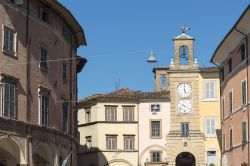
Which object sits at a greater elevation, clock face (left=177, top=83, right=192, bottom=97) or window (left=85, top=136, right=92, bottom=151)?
clock face (left=177, top=83, right=192, bottom=97)

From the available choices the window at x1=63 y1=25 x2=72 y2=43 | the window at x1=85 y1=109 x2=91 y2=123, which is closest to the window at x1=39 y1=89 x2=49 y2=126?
the window at x1=63 y1=25 x2=72 y2=43

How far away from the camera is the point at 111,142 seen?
64438mm

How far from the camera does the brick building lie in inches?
1448

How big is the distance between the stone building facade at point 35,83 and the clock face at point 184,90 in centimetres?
2211

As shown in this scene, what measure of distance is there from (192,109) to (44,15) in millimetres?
29240

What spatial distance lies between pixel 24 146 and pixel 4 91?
361 cm

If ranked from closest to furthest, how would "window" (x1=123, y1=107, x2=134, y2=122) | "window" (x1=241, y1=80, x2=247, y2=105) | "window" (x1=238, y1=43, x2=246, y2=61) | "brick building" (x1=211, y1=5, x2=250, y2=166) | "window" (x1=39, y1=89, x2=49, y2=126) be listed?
"window" (x1=39, y1=89, x2=49, y2=126)
"brick building" (x1=211, y1=5, x2=250, y2=166)
"window" (x1=241, y1=80, x2=247, y2=105)
"window" (x1=238, y1=43, x2=246, y2=61)
"window" (x1=123, y1=107, x2=134, y2=122)

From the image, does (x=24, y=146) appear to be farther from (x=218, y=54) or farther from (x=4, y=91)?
(x=218, y=54)

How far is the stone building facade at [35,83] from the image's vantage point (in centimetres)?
3259

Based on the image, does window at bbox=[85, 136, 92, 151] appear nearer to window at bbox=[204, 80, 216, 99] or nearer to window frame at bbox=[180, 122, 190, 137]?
window frame at bbox=[180, 122, 190, 137]

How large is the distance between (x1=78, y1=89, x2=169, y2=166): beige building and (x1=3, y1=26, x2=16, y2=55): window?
3209 centimetres

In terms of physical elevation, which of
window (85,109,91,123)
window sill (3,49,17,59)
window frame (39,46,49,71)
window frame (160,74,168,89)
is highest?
window frame (160,74,168,89)

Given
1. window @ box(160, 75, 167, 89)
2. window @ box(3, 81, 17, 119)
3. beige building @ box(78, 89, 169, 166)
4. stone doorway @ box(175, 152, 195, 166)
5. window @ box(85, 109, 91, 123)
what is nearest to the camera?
window @ box(3, 81, 17, 119)

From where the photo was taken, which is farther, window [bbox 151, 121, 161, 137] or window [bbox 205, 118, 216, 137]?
window [bbox 151, 121, 161, 137]
